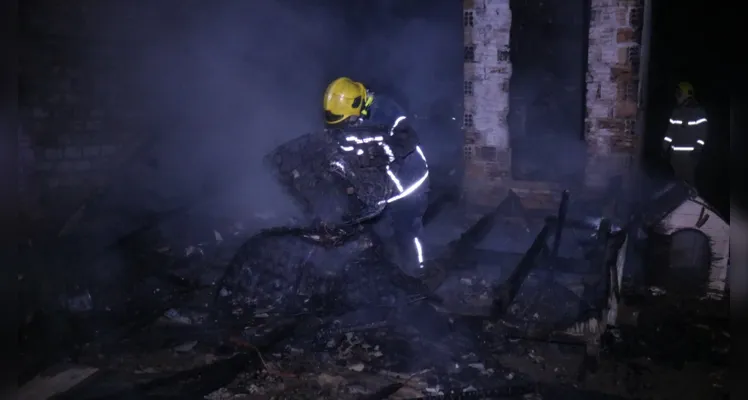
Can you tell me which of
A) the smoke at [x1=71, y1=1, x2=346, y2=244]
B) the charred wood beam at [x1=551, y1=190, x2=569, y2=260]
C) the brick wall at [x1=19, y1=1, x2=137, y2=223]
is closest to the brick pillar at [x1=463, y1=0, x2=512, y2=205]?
the charred wood beam at [x1=551, y1=190, x2=569, y2=260]

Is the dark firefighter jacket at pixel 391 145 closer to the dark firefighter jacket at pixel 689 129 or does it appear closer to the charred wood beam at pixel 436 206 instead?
the charred wood beam at pixel 436 206

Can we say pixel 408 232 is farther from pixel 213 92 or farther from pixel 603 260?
pixel 213 92

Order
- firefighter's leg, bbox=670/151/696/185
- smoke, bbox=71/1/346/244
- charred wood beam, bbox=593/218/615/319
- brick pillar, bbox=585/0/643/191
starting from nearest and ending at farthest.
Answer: charred wood beam, bbox=593/218/615/319
brick pillar, bbox=585/0/643/191
firefighter's leg, bbox=670/151/696/185
smoke, bbox=71/1/346/244

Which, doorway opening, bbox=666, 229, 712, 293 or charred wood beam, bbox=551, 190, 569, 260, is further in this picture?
charred wood beam, bbox=551, 190, 569, 260

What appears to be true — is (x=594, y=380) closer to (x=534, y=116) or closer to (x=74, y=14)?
(x=534, y=116)

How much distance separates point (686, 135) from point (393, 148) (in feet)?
14.3

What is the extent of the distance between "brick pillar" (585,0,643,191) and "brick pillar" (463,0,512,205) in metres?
1.02

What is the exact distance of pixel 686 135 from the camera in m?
7.91

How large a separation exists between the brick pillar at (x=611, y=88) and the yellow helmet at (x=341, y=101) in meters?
3.40

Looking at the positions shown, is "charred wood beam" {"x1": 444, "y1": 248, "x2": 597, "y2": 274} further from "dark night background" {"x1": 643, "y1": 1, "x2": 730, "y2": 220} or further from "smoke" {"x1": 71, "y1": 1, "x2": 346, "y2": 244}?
"dark night background" {"x1": 643, "y1": 1, "x2": 730, "y2": 220}

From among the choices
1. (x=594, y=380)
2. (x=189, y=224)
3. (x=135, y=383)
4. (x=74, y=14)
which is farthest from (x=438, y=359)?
(x=74, y=14)

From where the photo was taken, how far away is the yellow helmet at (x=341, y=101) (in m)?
5.68

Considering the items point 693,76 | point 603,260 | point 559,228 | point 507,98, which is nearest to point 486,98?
point 507,98

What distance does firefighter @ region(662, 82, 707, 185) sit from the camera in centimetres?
789
